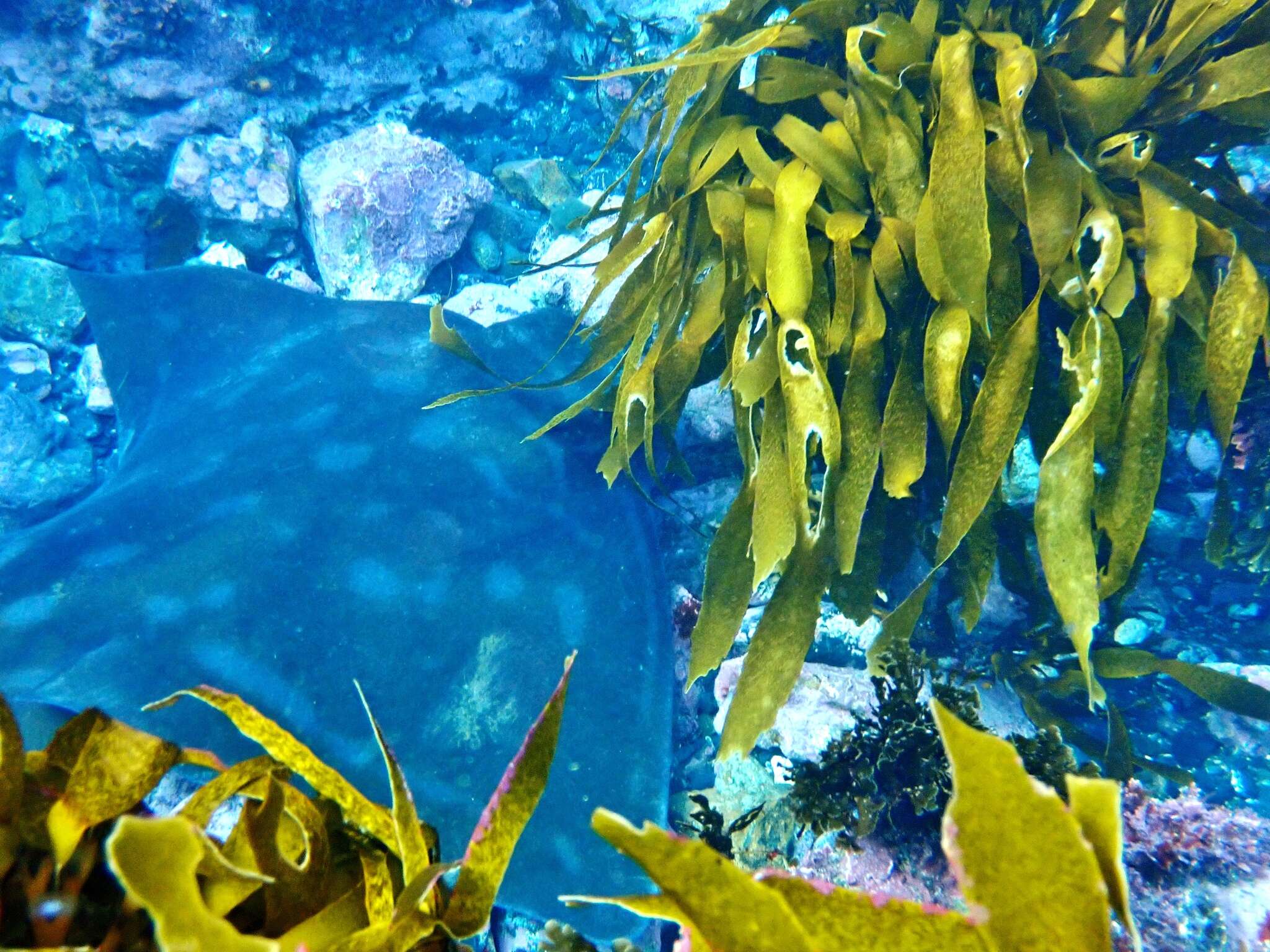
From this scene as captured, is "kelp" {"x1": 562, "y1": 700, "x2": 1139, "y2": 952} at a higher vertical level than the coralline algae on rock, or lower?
lower

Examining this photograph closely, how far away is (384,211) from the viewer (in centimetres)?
478

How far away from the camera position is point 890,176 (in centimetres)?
214

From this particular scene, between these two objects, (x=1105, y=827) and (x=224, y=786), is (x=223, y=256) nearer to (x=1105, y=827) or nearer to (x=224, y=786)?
(x=224, y=786)

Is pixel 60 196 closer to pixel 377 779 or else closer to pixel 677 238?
pixel 677 238

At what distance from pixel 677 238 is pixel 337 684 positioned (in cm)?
212

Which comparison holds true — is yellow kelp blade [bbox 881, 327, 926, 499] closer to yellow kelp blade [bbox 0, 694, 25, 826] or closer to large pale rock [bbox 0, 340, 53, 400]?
yellow kelp blade [bbox 0, 694, 25, 826]

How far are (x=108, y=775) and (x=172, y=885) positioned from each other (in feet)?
1.36

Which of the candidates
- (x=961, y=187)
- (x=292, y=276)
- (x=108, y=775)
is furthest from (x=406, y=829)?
(x=292, y=276)

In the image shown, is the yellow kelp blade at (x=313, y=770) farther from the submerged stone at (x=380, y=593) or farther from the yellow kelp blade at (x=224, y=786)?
the submerged stone at (x=380, y=593)

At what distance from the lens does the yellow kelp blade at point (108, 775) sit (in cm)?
98

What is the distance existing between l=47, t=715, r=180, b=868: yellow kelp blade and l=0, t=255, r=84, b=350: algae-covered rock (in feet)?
18.0

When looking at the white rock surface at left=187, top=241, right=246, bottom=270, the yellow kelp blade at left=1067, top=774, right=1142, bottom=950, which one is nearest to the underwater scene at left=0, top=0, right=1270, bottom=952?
the yellow kelp blade at left=1067, top=774, right=1142, bottom=950

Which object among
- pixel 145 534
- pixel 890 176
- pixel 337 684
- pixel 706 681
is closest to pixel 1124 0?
pixel 890 176

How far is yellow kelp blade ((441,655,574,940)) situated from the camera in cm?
94
